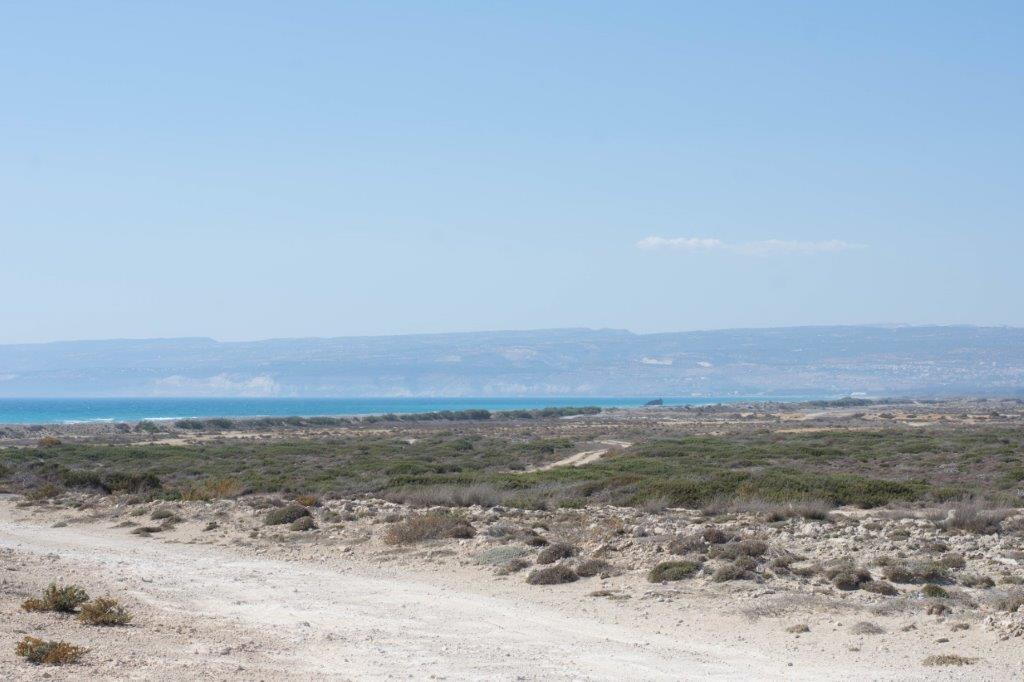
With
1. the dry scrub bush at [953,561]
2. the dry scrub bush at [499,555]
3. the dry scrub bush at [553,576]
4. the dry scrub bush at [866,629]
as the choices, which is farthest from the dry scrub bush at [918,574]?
the dry scrub bush at [499,555]

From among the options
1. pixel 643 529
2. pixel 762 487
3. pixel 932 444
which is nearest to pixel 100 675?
pixel 643 529

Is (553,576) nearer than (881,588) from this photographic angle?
No

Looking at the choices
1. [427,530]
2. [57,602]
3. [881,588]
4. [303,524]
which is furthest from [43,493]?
[881,588]

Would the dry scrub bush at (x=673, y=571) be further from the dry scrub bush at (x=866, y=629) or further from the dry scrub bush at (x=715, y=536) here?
the dry scrub bush at (x=866, y=629)

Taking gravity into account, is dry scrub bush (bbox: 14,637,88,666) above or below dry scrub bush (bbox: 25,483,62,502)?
above

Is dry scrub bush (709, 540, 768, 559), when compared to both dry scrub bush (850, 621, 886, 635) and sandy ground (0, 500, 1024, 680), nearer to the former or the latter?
sandy ground (0, 500, 1024, 680)

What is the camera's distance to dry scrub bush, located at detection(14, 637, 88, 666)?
34.9ft

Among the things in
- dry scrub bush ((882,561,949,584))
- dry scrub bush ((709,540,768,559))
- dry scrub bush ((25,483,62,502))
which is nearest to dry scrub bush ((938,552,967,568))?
dry scrub bush ((882,561,949,584))

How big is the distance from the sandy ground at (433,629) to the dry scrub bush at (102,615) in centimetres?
18

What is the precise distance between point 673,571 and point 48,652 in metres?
9.27

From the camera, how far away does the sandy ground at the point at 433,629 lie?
1137cm

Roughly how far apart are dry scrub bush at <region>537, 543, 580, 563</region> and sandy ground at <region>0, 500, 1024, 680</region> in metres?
0.84

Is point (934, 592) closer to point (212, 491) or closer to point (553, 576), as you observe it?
point (553, 576)

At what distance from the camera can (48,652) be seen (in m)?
10.7
